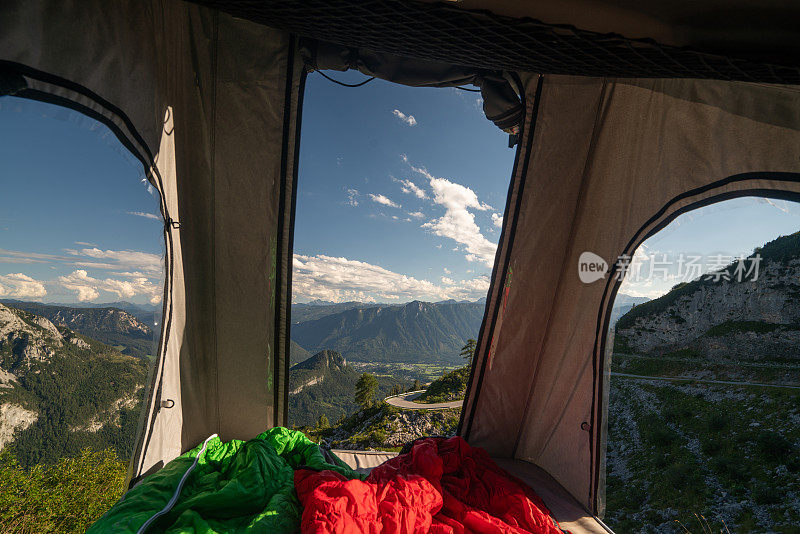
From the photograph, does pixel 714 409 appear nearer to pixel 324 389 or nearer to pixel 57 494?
pixel 57 494

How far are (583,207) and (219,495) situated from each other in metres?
2.96

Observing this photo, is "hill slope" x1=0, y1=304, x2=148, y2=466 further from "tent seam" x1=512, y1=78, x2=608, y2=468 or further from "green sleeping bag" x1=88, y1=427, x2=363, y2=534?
"tent seam" x1=512, y1=78, x2=608, y2=468

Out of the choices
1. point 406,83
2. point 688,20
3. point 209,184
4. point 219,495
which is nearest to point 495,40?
point 688,20

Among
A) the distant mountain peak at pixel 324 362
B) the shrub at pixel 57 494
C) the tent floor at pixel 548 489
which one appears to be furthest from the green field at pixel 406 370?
the tent floor at pixel 548 489

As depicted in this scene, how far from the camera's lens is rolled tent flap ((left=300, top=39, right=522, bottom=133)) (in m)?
2.12

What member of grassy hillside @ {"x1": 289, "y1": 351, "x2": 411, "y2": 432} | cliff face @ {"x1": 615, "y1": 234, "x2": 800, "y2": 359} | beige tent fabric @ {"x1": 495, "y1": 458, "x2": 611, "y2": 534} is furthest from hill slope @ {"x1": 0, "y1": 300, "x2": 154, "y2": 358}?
cliff face @ {"x1": 615, "y1": 234, "x2": 800, "y2": 359}

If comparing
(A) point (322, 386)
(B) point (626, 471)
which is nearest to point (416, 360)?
(A) point (322, 386)

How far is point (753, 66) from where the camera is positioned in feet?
2.68

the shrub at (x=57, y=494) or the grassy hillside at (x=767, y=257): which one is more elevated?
the grassy hillside at (x=767, y=257)

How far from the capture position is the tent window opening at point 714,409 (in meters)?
21.9

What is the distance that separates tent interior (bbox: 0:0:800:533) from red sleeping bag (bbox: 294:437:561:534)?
0.61 m

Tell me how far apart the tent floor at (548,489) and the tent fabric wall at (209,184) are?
89 cm

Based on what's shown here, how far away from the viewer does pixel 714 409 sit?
2953 cm

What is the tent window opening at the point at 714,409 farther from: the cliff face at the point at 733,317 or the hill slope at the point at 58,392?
the hill slope at the point at 58,392
